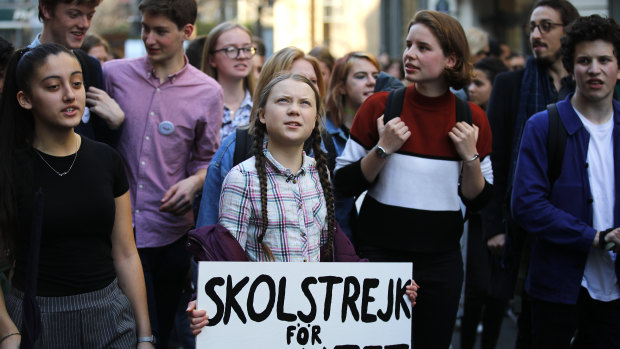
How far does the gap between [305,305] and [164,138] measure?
5.52 ft

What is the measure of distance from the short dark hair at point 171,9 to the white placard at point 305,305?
1.97m

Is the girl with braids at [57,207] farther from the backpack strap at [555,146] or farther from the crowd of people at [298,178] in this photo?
the backpack strap at [555,146]

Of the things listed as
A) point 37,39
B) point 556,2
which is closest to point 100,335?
point 37,39

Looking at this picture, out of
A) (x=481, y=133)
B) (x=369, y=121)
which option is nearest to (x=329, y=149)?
(x=369, y=121)

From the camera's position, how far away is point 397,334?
3.30 meters

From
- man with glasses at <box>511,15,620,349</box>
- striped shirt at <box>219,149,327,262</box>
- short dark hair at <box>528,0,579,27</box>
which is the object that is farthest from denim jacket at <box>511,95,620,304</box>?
striped shirt at <box>219,149,327,262</box>

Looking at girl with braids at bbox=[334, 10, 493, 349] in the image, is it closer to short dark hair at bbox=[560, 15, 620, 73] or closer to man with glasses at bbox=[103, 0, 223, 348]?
short dark hair at bbox=[560, 15, 620, 73]

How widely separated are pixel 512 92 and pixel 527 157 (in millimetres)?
1178

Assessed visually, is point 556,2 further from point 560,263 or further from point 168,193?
point 168,193

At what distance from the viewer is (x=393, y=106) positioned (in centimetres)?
388

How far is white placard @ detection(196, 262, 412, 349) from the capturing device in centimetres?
307

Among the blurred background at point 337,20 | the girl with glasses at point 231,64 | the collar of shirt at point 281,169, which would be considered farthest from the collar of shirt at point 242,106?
the blurred background at point 337,20

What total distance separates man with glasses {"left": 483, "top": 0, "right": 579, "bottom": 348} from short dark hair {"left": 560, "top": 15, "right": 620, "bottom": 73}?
2.39 ft

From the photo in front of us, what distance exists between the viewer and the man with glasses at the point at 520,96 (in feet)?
16.6
